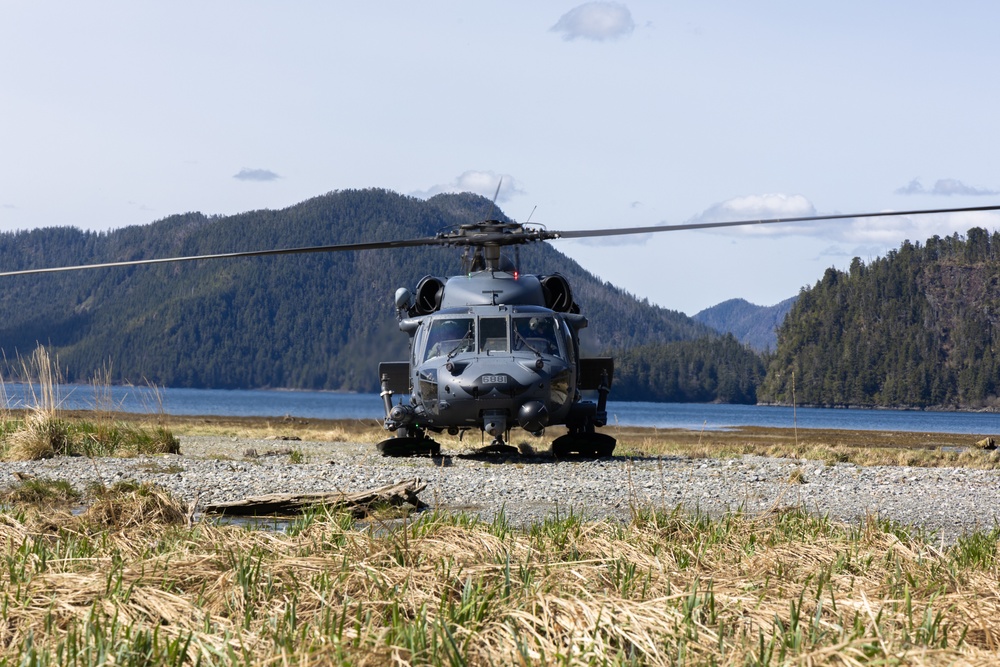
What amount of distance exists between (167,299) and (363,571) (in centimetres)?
16570

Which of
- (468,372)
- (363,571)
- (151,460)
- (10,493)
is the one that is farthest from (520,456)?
(363,571)

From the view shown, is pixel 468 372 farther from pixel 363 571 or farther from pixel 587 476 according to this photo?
pixel 363 571

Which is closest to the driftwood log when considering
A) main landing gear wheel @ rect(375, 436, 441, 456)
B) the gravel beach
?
the gravel beach

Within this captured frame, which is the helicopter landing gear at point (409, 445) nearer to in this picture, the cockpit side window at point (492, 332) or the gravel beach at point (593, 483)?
the gravel beach at point (593, 483)

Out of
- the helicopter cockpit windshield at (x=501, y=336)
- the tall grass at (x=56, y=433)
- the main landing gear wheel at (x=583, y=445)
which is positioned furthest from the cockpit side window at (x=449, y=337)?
the tall grass at (x=56, y=433)

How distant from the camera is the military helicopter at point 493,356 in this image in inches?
597

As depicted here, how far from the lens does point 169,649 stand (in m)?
3.66

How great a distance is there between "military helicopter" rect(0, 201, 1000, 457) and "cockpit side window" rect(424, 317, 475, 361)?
2 centimetres

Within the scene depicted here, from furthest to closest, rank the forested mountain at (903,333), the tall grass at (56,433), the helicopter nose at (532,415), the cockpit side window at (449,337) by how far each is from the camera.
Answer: the forested mountain at (903,333) < the cockpit side window at (449,337) < the helicopter nose at (532,415) < the tall grass at (56,433)

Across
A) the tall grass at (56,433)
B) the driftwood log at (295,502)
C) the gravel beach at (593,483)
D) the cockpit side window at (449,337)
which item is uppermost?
the cockpit side window at (449,337)

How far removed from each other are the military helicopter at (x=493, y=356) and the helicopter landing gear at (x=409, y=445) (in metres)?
0.02

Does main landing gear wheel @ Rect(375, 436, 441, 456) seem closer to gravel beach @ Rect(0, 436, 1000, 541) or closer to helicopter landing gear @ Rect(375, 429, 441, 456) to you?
helicopter landing gear @ Rect(375, 429, 441, 456)

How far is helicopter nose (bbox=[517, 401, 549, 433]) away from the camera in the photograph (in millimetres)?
15086

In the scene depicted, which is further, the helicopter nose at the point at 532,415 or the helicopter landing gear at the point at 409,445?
the helicopter landing gear at the point at 409,445
